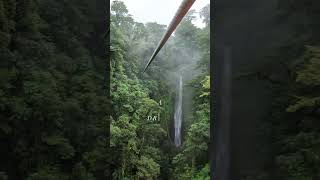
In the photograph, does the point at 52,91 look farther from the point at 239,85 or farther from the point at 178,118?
the point at 178,118

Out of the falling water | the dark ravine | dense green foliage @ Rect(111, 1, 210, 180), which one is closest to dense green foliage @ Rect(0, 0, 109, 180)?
the dark ravine

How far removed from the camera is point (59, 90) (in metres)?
4.54

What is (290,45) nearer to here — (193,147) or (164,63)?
(193,147)

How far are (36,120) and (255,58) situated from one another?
7.73 feet

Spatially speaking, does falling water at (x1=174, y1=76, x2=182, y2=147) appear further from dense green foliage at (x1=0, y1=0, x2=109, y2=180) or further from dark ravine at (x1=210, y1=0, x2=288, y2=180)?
dark ravine at (x1=210, y1=0, x2=288, y2=180)

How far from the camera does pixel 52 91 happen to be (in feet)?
13.4

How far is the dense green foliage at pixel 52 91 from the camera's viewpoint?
3.84m

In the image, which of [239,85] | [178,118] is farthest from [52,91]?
[178,118]

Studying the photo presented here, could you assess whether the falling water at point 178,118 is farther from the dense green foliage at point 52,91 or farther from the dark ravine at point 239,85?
the dark ravine at point 239,85

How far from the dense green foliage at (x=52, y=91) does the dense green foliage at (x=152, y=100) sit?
201 cm

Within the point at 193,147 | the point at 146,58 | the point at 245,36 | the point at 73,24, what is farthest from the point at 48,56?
the point at 146,58

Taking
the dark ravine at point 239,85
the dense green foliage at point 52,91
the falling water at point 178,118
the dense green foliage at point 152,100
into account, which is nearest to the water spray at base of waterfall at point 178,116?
the falling water at point 178,118

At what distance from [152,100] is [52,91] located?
5846 millimetres

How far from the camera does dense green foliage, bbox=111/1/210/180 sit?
8.30 meters
